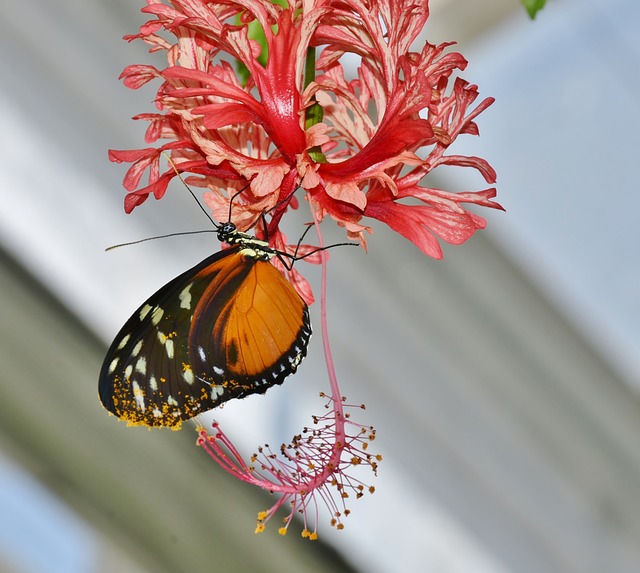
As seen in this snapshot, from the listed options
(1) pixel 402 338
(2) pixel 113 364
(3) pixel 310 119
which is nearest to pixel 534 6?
(3) pixel 310 119

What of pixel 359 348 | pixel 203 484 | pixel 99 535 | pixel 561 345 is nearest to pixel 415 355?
pixel 359 348

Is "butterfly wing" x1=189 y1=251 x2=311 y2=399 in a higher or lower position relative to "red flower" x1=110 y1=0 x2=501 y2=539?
lower

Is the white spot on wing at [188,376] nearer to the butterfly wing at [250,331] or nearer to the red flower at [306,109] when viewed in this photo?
the butterfly wing at [250,331]

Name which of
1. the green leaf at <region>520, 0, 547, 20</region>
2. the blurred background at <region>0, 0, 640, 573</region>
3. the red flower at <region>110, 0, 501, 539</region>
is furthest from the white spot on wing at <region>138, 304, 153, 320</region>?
the blurred background at <region>0, 0, 640, 573</region>

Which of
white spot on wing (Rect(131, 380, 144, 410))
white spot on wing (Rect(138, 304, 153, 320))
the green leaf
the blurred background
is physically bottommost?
the blurred background

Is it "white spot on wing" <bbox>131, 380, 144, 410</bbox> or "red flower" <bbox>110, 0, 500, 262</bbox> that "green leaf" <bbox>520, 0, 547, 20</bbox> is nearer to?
"red flower" <bbox>110, 0, 500, 262</bbox>

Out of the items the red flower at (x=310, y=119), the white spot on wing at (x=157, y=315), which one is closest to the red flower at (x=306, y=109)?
the red flower at (x=310, y=119)

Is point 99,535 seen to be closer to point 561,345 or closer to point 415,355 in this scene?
point 415,355
